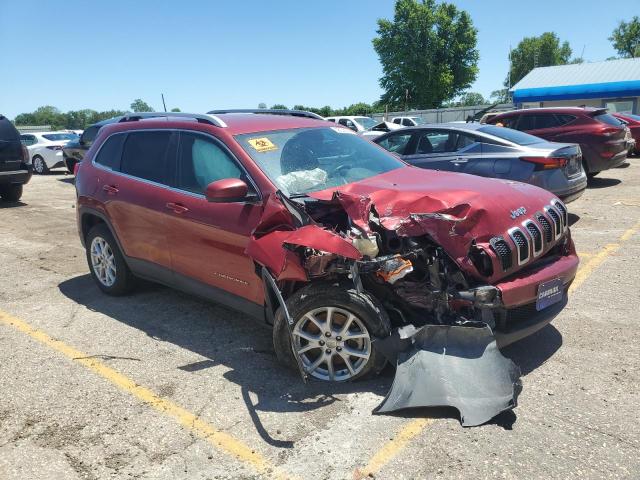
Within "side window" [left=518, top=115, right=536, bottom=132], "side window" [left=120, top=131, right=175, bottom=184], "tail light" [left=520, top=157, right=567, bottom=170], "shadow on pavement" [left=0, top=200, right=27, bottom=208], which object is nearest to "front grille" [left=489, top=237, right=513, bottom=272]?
"side window" [left=120, top=131, right=175, bottom=184]

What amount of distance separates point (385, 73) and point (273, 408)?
58047 mm

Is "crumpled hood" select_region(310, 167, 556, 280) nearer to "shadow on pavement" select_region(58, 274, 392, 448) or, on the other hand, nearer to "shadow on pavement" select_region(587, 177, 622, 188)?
"shadow on pavement" select_region(58, 274, 392, 448)

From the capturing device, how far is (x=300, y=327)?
11.5 feet

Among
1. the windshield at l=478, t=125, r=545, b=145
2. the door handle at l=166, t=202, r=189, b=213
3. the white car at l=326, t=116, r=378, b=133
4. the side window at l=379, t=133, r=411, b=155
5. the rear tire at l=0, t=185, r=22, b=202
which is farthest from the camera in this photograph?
the white car at l=326, t=116, r=378, b=133

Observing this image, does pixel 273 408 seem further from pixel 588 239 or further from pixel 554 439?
pixel 588 239

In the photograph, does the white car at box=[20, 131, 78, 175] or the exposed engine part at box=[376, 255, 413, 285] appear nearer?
the exposed engine part at box=[376, 255, 413, 285]

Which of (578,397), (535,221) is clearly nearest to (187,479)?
(578,397)

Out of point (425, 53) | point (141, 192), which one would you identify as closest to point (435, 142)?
point (141, 192)

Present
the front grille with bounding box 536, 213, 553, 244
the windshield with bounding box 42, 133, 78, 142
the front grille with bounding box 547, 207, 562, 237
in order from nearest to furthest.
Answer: the front grille with bounding box 536, 213, 553, 244 → the front grille with bounding box 547, 207, 562, 237 → the windshield with bounding box 42, 133, 78, 142

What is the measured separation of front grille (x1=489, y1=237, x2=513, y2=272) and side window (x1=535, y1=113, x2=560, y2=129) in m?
9.58

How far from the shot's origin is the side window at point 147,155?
470 centimetres

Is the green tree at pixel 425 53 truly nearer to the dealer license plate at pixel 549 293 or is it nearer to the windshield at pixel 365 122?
the windshield at pixel 365 122

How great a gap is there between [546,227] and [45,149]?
19370 millimetres

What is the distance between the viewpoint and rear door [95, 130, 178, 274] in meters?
4.63
